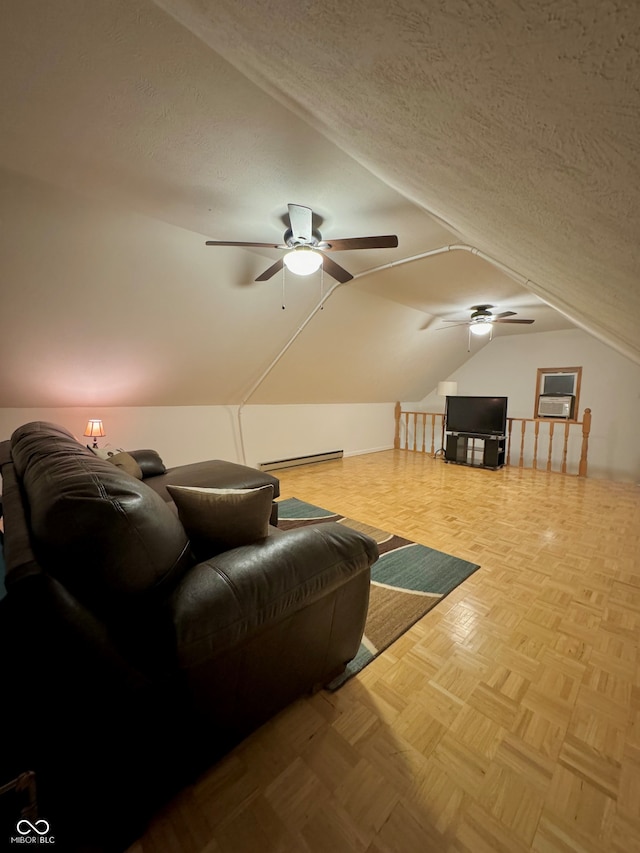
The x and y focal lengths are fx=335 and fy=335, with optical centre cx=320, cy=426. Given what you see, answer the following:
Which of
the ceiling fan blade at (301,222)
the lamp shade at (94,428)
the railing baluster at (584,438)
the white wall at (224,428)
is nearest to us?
the ceiling fan blade at (301,222)

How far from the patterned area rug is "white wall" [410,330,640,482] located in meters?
4.91

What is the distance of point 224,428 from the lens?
474cm

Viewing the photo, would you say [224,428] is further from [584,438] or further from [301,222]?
[584,438]

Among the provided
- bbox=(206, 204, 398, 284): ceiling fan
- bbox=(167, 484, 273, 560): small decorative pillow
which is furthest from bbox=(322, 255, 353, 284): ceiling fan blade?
bbox=(167, 484, 273, 560): small decorative pillow

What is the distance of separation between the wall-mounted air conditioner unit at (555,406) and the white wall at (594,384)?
15 cm

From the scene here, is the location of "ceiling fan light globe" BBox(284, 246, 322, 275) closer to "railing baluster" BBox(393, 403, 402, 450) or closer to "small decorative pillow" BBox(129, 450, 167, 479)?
"small decorative pillow" BBox(129, 450, 167, 479)

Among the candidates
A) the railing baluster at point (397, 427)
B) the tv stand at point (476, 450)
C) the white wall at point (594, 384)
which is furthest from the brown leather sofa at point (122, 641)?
the white wall at point (594, 384)

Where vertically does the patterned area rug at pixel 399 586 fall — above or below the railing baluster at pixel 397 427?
below

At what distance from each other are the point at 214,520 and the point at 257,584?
29 cm

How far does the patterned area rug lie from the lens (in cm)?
161

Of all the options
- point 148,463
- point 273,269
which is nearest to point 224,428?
point 148,463

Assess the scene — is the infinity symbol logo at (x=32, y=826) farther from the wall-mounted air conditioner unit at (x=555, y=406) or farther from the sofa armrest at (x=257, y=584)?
the wall-mounted air conditioner unit at (x=555, y=406)

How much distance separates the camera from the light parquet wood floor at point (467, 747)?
3.02ft

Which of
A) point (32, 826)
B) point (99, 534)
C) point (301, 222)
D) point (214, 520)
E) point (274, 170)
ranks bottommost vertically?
point (32, 826)
